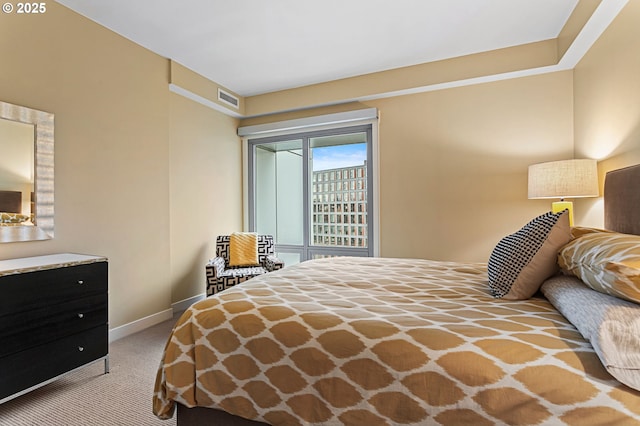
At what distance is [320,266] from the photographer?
2355 millimetres

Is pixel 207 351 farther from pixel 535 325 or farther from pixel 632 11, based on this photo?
pixel 632 11

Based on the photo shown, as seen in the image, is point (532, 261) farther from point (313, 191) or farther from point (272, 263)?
point (313, 191)

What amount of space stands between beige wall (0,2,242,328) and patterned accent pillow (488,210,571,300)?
3.01 m

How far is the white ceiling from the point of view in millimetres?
2576

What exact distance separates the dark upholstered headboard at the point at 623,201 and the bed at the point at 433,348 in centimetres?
2

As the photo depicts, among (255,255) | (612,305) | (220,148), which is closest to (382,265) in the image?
(612,305)

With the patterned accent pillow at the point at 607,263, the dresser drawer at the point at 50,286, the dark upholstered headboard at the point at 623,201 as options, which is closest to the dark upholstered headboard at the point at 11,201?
the dresser drawer at the point at 50,286

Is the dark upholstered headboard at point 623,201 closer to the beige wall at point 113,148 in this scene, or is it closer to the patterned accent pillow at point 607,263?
the patterned accent pillow at point 607,263

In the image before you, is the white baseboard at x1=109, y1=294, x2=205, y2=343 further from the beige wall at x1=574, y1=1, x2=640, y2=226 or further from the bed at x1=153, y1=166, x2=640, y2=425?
the beige wall at x1=574, y1=1, x2=640, y2=226

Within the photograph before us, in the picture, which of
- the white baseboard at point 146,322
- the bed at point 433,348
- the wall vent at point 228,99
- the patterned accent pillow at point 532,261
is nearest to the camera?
the bed at point 433,348

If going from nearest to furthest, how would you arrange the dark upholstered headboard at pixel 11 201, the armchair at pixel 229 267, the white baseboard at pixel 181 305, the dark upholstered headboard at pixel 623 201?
the dark upholstered headboard at pixel 623 201 → the dark upholstered headboard at pixel 11 201 → the armchair at pixel 229 267 → the white baseboard at pixel 181 305

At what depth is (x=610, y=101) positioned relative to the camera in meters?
2.39

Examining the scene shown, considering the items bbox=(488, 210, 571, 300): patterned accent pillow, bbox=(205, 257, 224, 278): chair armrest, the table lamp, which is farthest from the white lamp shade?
bbox=(205, 257, 224, 278): chair armrest

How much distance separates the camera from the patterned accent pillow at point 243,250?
12.8ft
